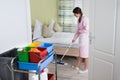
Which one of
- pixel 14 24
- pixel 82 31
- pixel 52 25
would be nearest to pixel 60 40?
pixel 82 31

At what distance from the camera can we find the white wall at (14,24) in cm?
240

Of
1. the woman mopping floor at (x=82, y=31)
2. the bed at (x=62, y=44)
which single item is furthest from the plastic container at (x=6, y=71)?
the bed at (x=62, y=44)

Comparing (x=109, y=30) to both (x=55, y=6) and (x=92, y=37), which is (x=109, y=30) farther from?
(x=55, y=6)

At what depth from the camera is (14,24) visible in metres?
2.60

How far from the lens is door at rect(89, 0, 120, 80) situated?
8.43ft

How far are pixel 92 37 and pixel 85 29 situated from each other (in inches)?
45.1

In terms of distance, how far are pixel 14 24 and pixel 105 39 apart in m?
1.35

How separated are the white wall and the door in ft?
3.44

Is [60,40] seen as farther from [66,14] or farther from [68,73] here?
[66,14]

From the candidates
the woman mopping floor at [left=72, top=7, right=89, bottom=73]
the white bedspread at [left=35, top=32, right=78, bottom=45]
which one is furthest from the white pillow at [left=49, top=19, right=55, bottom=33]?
the woman mopping floor at [left=72, top=7, right=89, bottom=73]

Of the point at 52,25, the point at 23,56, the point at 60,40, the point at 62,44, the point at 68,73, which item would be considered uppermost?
the point at 52,25

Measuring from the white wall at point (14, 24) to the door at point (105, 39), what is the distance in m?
1.05

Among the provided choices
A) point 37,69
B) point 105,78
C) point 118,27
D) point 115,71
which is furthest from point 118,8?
point 37,69

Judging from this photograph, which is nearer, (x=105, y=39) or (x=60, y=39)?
(x=105, y=39)
